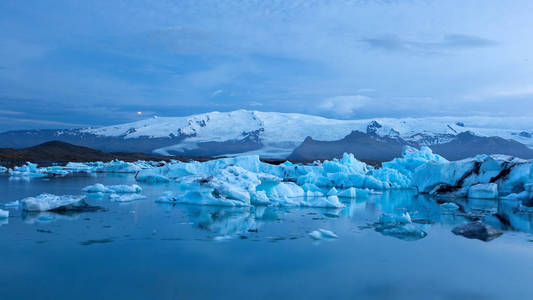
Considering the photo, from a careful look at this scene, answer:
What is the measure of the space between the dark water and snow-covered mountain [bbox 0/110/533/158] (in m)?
72.9

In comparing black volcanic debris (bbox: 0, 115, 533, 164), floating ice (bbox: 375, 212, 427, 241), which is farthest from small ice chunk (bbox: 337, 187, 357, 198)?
black volcanic debris (bbox: 0, 115, 533, 164)

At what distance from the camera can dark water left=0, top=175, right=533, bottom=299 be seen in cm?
485

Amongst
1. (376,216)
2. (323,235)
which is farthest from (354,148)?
(323,235)

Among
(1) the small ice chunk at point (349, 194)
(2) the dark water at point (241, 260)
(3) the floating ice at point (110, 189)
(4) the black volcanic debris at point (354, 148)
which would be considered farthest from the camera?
(4) the black volcanic debris at point (354, 148)

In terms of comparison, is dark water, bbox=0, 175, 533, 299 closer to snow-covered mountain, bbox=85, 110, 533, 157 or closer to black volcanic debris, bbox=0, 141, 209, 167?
black volcanic debris, bbox=0, 141, 209, 167

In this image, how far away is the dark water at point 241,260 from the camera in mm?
4846

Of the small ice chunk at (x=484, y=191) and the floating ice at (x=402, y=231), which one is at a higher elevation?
the small ice chunk at (x=484, y=191)

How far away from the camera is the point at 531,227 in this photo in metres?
Result: 9.51

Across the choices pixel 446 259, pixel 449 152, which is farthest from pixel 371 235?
pixel 449 152

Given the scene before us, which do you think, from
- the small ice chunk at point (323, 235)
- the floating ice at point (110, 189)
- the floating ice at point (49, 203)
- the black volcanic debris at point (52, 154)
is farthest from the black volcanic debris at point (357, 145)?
the small ice chunk at point (323, 235)

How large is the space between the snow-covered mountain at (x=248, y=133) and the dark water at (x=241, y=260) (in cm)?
7286

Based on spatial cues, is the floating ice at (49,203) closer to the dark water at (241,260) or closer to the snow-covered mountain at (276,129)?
the dark water at (241,260)

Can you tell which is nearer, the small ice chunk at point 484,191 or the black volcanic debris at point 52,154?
the small ice chunk at point 484,191

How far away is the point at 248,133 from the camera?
10800cm
